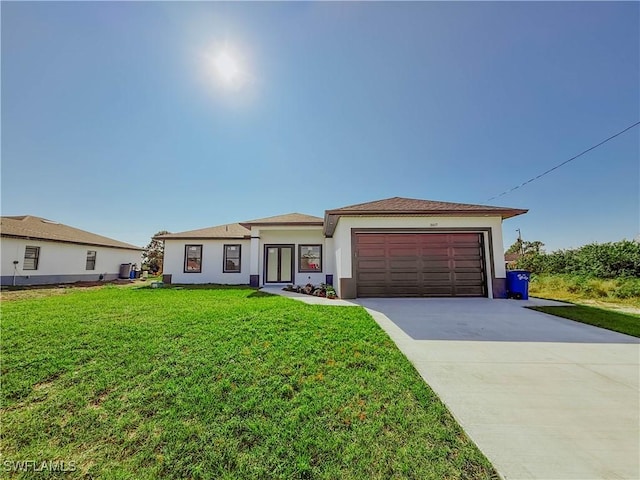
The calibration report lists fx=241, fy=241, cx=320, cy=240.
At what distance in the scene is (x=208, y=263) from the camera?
564 inches

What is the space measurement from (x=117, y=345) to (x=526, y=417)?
550cm

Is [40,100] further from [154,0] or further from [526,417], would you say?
[526,417]

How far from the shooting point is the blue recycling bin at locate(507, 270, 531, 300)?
8492 mm

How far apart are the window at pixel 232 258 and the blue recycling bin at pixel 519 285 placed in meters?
13.0

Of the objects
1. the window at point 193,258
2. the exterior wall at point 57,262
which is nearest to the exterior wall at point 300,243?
the window at point 193,258

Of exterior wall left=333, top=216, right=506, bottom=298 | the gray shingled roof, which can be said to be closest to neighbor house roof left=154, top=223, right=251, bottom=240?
exterior wall left=333, top=216, right=506, bottom=298

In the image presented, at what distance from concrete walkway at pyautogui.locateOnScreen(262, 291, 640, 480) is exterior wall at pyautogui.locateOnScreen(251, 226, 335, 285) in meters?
7.77

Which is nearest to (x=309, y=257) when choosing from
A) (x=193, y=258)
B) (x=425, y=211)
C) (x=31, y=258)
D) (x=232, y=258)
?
(x=232, y=258)

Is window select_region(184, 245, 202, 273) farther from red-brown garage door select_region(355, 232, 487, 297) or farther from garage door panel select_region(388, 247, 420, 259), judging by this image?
garage door panel select_region(388, 247, 420, 259)

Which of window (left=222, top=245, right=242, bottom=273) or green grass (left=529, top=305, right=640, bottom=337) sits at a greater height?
window (left=222, top=245, right=242, bottom=273)

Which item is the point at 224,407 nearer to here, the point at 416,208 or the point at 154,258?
the point at 416,208

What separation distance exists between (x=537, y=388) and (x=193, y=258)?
604 inches

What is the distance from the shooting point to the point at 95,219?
64.9 ft

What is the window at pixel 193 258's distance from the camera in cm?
1430
